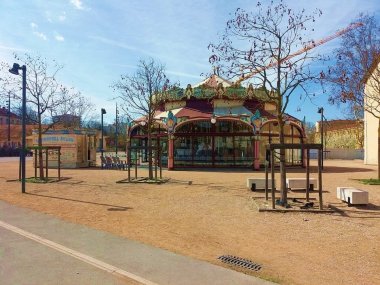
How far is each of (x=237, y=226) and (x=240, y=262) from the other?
2.70 metres

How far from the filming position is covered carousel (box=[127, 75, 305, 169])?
26.7 metres

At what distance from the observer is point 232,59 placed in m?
11.9

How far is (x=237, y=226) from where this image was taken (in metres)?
8.59

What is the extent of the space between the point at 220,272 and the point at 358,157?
5154cm

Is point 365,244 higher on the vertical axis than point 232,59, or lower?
lower

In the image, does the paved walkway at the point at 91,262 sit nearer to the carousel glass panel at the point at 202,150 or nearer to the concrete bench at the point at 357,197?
the concrete bench at the point at 357,197

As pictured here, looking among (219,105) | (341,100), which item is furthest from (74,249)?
(219,105)

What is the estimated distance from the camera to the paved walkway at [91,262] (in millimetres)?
5078

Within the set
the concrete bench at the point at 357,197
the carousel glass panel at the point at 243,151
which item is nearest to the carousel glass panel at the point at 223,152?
the carousel glass panel at the point at 243,151

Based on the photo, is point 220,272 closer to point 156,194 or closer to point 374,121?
point 156,194

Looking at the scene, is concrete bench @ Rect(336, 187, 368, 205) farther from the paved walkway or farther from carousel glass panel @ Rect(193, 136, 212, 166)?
carousel glass panel @ Rect(193, 136, 212, 166)

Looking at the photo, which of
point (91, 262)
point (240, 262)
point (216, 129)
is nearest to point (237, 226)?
point (240, 262)

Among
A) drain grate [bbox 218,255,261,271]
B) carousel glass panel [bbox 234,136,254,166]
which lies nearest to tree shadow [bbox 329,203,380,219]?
drain grate [bbox 218,255,261,271]

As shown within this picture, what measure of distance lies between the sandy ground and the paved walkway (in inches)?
18.3
